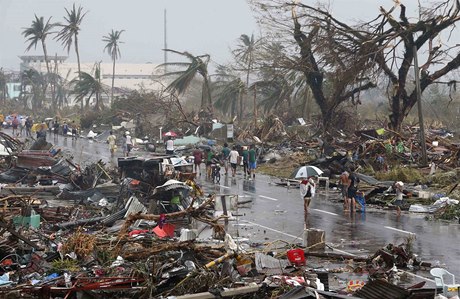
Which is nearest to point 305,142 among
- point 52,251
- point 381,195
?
point 381,195

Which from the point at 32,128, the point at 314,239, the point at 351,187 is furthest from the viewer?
the point at 32,128

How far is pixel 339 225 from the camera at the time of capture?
22.2 metres

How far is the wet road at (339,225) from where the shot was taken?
18.7 meters

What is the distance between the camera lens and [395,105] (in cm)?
4022

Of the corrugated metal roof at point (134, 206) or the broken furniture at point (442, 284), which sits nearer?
the broken furniture at point (442, 284)

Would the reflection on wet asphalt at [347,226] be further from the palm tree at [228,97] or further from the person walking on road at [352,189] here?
the palm tree at [228,97]

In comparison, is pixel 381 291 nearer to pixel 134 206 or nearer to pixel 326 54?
pixel 134 206

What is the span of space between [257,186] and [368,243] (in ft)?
44.3

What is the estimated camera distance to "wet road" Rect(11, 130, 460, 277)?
61.2 feet

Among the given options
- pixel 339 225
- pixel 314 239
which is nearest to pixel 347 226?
pixel 339 225

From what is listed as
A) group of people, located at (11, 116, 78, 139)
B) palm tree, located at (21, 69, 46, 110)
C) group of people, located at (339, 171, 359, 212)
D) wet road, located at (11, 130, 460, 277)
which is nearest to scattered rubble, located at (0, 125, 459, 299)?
wet road, located at (11, 130, 460, 277)

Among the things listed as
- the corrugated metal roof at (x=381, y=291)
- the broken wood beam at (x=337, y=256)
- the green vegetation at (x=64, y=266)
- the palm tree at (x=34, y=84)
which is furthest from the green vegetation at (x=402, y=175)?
the palm tree at (x=34, y=84)

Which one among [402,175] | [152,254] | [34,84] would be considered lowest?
[152,254]

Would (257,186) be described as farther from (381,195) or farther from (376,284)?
(376,284)
